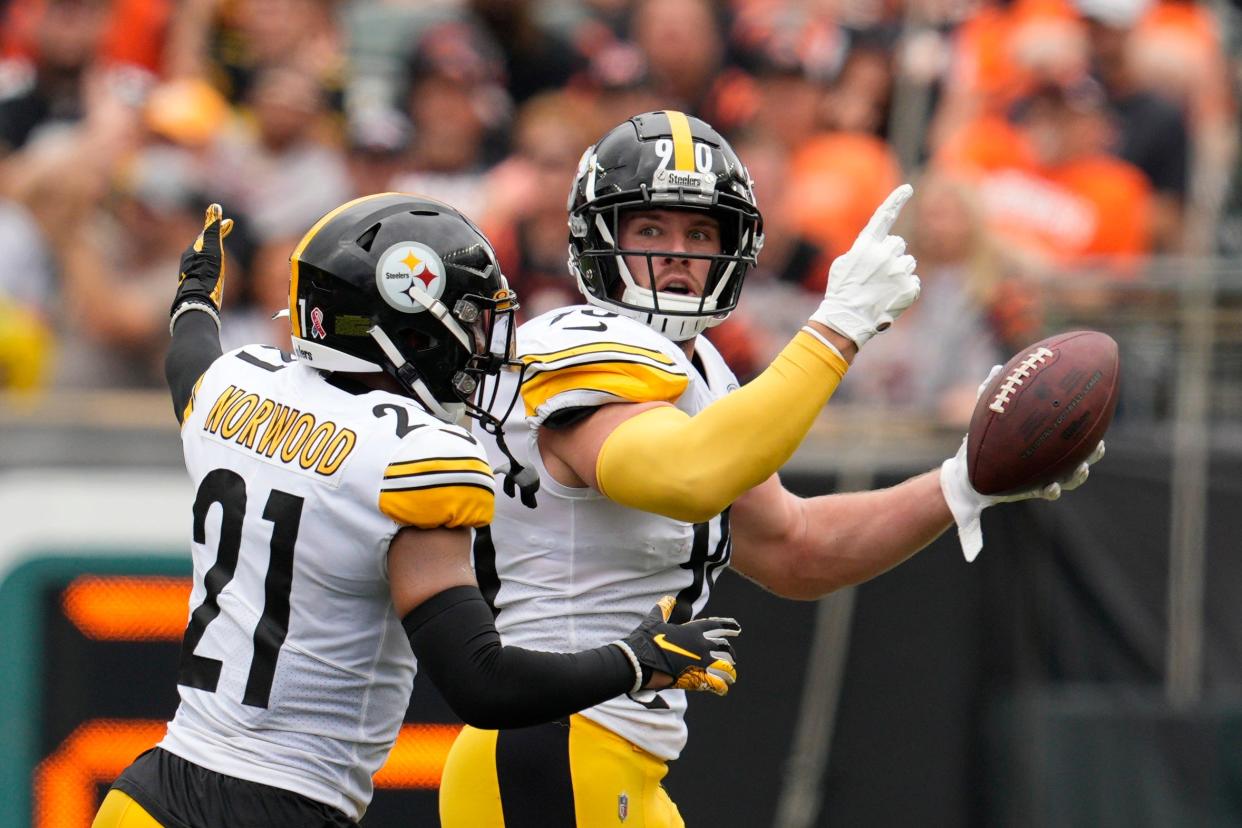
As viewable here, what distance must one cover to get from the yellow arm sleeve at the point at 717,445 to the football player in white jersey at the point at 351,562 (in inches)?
8.6

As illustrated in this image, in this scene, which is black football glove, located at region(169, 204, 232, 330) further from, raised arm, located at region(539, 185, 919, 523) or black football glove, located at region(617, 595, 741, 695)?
black football glove, located at region(617, 595, 741, 695)

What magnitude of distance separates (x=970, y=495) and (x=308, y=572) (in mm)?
1363

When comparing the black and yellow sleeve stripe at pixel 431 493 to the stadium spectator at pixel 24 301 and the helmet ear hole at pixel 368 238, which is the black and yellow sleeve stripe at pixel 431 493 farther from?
the stadium spectator at pixel 24 301

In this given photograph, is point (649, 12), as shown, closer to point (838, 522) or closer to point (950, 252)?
point (950, 252)

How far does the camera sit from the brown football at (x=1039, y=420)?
3.55 metres

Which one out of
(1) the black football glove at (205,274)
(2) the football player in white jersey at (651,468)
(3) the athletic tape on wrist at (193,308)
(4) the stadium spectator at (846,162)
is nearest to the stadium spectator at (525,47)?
(4) the stadium spectator at (846,162)

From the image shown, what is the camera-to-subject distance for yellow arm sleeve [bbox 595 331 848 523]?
3.18m

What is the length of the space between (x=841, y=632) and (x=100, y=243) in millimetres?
3213

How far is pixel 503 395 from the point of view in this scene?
360 centimetres

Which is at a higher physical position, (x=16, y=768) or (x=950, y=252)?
(x=950, y=252)

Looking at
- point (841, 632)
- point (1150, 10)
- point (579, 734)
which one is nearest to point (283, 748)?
point (579, 734)

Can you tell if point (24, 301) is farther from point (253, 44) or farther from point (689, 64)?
point (689, 64)

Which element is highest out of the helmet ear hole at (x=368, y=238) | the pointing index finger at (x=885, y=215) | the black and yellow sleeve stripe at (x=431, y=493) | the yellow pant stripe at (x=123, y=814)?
the pointing index finger at (x=885, y=215)

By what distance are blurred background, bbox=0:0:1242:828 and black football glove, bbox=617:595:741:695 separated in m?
2.94
